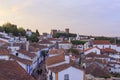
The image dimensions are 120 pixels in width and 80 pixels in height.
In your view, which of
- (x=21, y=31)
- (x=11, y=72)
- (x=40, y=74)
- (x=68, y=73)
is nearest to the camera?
(x=11, y=72)

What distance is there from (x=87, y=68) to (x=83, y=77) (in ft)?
25.4

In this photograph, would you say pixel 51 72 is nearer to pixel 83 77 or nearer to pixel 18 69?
pixel 83 77

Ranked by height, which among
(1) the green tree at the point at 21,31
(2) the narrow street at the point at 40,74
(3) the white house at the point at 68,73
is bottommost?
(2) the narrow street at the point at 40,74

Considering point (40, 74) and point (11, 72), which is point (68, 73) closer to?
point (11, 72)

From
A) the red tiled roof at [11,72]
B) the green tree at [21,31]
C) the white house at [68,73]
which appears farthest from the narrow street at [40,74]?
the green tree at [21,31]

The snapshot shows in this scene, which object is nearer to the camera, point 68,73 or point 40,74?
point 68,73

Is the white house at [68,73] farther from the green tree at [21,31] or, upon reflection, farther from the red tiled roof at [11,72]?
the green tree at [21,31]

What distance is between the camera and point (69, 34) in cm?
15750

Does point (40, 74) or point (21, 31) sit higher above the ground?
point (21, 31)

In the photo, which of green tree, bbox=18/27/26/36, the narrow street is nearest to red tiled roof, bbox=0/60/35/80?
the narrow street

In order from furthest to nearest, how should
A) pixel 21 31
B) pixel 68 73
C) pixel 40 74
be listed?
pixel 21 31 < pixel 40 74 < pixel 68 73

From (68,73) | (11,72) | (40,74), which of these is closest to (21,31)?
(40,74)

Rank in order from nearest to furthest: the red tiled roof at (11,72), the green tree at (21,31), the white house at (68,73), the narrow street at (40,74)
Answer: the red tiled roof at (11,72), the white house at (68,73), the narrow street at (40,74), the green tree at (21,31)

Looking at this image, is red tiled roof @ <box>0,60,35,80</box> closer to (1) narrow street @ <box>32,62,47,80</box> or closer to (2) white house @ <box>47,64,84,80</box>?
(2) white house @ <box>47,64,84,80</box>
